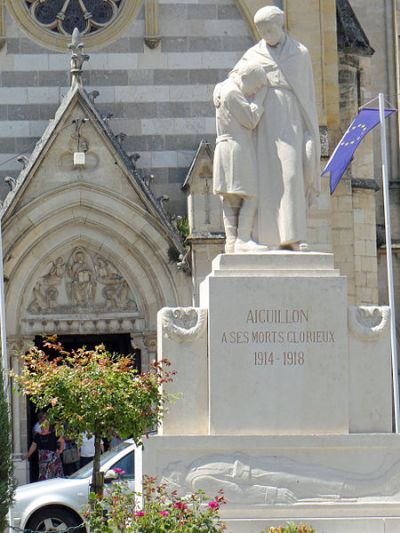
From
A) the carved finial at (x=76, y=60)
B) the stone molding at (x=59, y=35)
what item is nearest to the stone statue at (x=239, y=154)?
the carved finial at (x=76, y=60)

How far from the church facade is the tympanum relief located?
2 cm

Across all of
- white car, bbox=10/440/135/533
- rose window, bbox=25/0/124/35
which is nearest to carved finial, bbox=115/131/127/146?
rose window, bbox=25/0/124/35

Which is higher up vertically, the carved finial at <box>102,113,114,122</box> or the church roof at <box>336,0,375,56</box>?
the church roof at <box>336,0,375,56</box>

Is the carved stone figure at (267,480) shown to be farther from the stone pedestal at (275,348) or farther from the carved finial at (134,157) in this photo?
the carved finial at (134,157)

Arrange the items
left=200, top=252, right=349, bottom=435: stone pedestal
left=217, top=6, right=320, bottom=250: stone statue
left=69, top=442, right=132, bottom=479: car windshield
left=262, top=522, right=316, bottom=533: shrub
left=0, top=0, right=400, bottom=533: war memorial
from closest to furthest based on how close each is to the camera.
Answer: left=262, top=522, right=316, bottom=533: shrub, left=200, top=252, right=349, bottom=435: stone pedestal, left=217, top=6, right=320, bottom=250: stone statue, left=69, top=442, right=132, bottom=479: car windshield, left=0, top=0, right=400, bottom=533: war memorial

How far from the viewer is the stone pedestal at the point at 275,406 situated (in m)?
14.5

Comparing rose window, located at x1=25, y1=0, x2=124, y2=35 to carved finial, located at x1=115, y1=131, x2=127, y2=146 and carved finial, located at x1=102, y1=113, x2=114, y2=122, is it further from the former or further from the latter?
carved finial, located at x1=115, y1=131, x2=127, y2=146

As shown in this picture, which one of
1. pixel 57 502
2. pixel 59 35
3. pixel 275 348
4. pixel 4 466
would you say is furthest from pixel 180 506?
pixel 59 35

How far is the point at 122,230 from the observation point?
86.0ft

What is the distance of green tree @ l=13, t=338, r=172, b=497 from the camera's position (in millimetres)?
14438

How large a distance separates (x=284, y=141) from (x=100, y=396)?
274 centimetres

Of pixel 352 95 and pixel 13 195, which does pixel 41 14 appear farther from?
pixel 352 95

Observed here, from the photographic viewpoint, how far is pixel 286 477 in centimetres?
1458

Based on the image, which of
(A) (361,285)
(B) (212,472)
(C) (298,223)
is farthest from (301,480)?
(A) (361,285)
